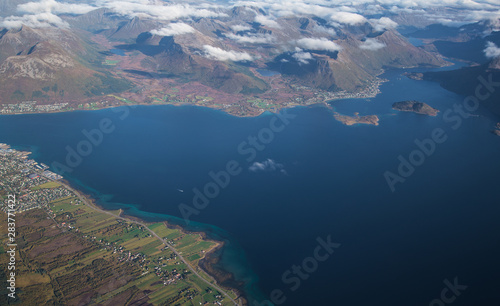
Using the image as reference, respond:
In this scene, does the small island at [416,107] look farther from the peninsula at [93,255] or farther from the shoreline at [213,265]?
the peninsula at [93,255]

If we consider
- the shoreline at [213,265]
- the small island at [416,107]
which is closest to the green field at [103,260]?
the shoreline at [213,265]

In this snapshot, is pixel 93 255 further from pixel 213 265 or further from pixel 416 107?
pixel 416 107

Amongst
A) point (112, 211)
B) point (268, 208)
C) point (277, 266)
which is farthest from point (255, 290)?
point (112, 211)

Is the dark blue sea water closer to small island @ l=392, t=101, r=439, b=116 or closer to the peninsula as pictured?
small island @ l=392, t=101, r=439, b=116

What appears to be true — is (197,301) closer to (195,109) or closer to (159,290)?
(159,290)

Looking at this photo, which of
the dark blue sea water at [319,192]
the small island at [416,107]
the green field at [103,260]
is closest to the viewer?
the green field at [103,260]

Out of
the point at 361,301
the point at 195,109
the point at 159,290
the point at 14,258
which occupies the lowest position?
the point at 195,109

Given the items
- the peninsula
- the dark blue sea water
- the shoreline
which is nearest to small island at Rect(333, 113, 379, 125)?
the dark blue sea water

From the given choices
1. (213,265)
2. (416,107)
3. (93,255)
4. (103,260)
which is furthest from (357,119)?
(93,255)
